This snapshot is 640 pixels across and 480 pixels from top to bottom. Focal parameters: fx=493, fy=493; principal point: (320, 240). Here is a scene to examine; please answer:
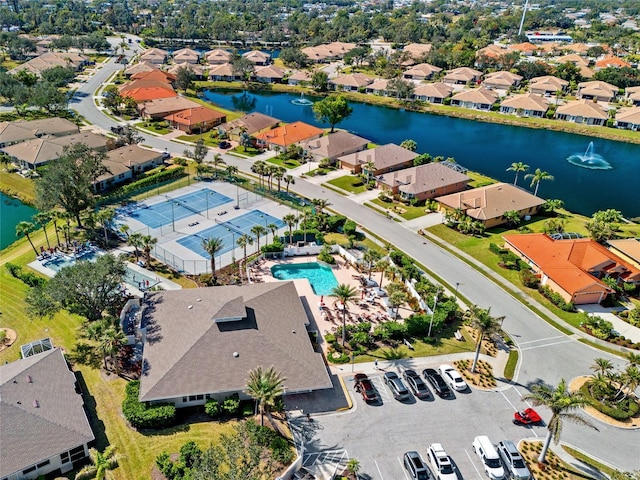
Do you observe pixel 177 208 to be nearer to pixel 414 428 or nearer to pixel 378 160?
pixel 378 160

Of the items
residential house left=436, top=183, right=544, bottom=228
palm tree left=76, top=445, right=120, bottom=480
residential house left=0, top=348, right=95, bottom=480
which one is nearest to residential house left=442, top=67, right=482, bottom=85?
residential house left=436, top=183, right=544, bottom=228

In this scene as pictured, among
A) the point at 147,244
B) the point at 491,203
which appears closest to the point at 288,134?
the point at 491,203

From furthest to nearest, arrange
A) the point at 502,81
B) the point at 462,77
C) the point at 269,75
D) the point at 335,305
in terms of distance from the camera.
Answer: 1. the point at 462,77
2. the point at 269,75
3. the point at 502,81
4. the point at 335,305

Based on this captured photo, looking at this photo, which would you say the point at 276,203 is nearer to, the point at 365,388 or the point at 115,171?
the point at 115,171

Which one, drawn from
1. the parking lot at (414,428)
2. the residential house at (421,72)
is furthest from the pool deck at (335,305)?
the residential house at (421,72)

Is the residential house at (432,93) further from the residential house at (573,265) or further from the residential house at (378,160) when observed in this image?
the residential house at (573,265)

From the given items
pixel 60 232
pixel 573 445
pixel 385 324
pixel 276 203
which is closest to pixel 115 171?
pixel 60 232
